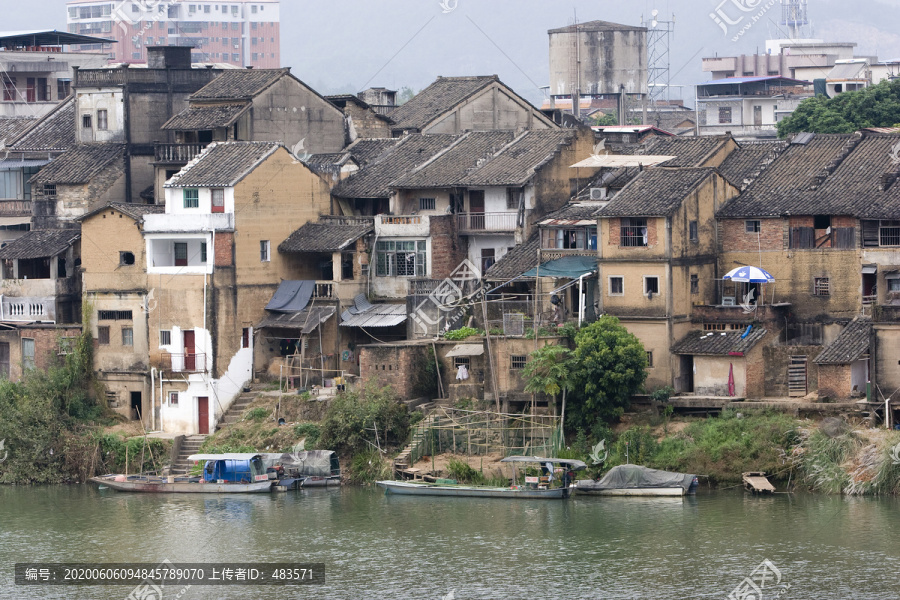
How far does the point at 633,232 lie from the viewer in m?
46.6

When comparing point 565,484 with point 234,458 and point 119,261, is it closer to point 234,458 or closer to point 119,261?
point 234,458

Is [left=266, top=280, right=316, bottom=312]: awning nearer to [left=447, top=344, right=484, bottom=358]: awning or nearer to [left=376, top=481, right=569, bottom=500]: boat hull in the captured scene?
[left=447, top=344, right=484, bottom=358]: awning

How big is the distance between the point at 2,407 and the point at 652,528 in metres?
20.7

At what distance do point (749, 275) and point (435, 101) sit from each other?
18988 millimetres

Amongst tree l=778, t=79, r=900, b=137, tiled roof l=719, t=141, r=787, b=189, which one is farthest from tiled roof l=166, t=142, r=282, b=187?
tree l=778, t=79, r=900, b=137

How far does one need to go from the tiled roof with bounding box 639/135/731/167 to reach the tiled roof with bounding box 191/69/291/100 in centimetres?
1256

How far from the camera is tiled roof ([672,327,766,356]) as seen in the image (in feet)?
148

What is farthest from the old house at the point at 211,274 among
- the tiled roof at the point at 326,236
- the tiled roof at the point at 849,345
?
the tiled roof at the point at 849,345

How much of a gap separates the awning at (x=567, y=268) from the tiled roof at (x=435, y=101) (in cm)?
1237

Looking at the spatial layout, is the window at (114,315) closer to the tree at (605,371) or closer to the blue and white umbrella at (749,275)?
the tree at (605,371)

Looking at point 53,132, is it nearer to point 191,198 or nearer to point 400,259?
point 191,198

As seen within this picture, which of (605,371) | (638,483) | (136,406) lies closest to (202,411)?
(136,406)

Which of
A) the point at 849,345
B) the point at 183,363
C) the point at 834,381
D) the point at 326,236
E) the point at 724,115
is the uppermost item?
the point at 724,115

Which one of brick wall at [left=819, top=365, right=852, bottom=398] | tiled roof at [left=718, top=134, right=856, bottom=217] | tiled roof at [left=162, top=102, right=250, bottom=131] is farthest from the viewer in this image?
tiled roof at [left=162, top=102, right=250, bottom=131]
